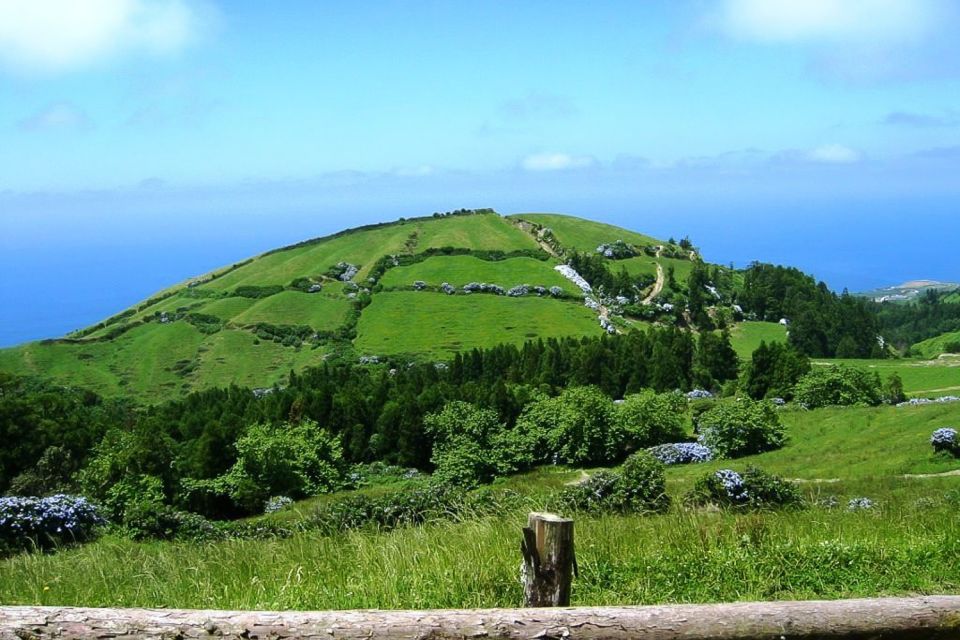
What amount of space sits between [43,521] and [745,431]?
1335 inches

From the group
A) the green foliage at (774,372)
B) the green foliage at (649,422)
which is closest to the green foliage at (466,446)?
the green foliage at (649,422)

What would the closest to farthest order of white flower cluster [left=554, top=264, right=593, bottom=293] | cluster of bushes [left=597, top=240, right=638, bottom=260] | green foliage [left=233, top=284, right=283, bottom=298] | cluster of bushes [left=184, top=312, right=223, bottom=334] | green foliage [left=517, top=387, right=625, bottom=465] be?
green foliage [left=517, top=387, right=625, bottom=465], cluster of bushes [left=184, top=312, right=223, bottom=334], white flower cluster [left=554, top=264, right=593, bottom=293], green foliage [left=233, top=284, right=283, bottom=298], cluster of bushes [left=597, top=240, right=638, bottom=260]

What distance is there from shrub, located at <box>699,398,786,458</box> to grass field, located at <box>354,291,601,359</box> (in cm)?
6119

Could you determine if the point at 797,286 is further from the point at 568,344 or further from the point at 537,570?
the point at 537,570

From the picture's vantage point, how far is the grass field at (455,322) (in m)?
106

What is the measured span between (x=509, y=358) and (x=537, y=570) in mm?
80721

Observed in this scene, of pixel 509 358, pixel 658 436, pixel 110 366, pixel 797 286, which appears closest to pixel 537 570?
pixel 658 436

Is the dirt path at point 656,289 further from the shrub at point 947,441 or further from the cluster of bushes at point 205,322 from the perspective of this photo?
the shrub at point 947,441

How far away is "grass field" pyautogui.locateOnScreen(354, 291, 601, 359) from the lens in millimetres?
106000

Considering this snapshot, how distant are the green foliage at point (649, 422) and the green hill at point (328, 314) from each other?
52853 millimetres

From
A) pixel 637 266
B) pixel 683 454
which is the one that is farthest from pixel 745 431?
pixel 637 266

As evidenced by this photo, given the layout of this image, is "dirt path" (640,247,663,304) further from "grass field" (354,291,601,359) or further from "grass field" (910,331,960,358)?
"grass field" (910,331,960,358)

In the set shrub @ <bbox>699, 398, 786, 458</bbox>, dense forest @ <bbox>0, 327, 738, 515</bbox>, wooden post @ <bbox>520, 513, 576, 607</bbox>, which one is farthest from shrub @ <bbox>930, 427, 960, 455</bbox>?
dense forest @ <bbox>0, 327, 738, 515</bbox>

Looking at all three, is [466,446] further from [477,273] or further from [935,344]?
[935,344]
